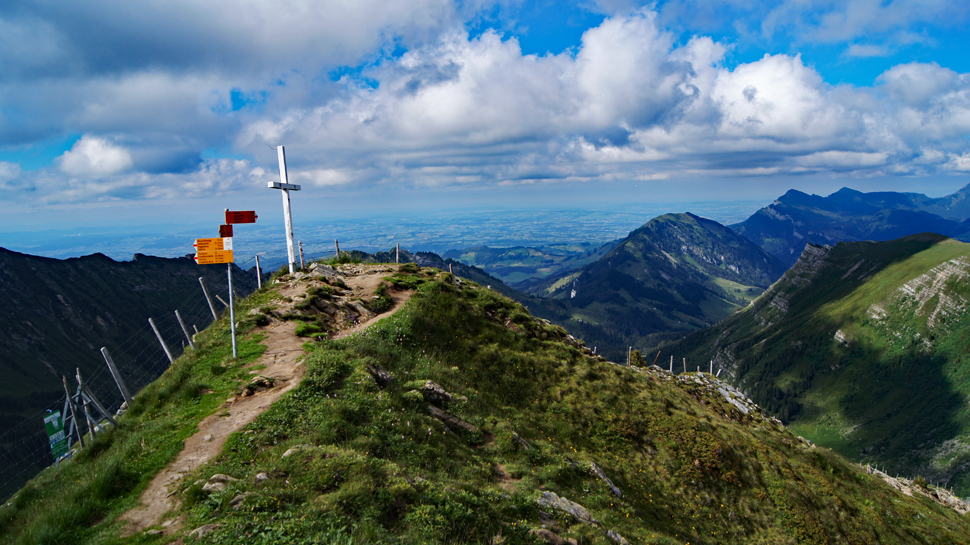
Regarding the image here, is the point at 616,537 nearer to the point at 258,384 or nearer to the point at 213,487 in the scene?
the point at 213,487

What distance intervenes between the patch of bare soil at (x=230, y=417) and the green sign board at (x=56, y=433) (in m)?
5.17

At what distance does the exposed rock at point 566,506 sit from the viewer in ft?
47.3

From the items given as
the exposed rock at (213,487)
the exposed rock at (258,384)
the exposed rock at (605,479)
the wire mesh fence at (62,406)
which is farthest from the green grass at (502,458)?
the wire mesh fence at (62,406)

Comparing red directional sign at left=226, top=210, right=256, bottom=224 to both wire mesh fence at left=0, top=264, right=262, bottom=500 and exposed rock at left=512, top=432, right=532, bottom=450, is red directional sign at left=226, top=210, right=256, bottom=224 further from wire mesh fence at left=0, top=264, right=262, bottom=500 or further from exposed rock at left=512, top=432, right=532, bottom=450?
wire mesh fence at left=0, top=264, right=262, bottom=500

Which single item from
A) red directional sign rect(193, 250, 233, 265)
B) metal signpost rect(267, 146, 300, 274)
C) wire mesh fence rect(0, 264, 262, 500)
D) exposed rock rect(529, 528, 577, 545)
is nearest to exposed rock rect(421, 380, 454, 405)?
exposed rock rect(529, 528, 577, 545)

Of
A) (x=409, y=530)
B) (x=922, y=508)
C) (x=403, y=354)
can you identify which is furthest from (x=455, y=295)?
(x=922, y=508)

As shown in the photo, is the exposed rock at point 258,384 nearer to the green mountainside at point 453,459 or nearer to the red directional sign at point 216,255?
the green mountainside at point 453,459

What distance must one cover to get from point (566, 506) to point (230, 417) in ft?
40.2

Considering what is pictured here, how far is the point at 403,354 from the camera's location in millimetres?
22047

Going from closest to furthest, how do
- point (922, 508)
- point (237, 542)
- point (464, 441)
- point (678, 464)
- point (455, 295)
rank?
point (237, 542)
point (464, 441)
point (678, 464)
point (455, 295)
point (922, 508)

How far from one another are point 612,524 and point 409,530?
9.43 meters

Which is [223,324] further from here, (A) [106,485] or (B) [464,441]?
(B) [464,441]

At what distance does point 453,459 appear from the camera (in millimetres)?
15164

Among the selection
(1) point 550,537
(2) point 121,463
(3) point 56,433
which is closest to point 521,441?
(1) point 550,537
